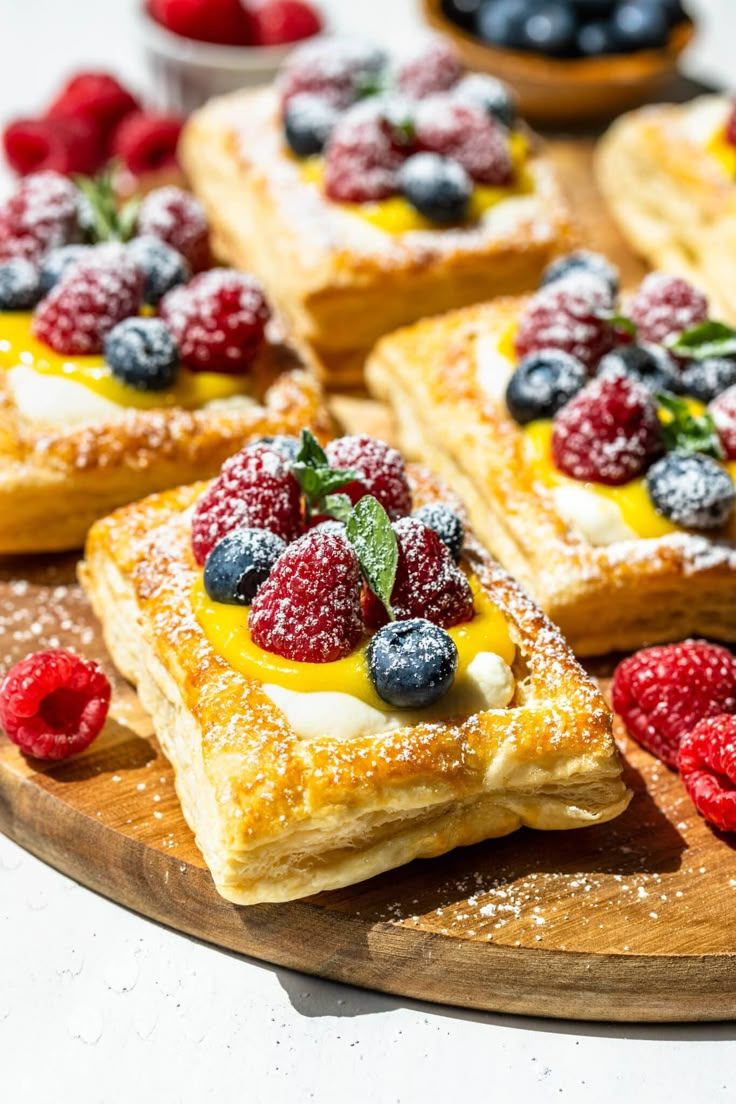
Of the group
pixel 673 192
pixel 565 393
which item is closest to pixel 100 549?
pixel 565 393

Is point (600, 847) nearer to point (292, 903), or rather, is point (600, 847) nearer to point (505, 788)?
point (505, 788)

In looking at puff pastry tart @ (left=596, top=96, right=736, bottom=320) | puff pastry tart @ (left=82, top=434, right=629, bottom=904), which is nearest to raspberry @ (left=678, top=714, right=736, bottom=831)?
puff pastry tart @ (left=82, top=434, right=629, bottom=904)

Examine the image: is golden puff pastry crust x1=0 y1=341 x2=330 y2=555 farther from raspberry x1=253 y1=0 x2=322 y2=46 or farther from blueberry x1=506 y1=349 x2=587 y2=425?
raspberry x1=253 y1=0 x2=322 y2=46

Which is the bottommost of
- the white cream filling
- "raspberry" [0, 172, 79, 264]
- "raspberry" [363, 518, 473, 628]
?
the white cream filling

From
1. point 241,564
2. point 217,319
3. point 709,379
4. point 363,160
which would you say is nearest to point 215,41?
point 363,160

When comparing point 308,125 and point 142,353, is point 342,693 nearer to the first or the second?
point 142,353
